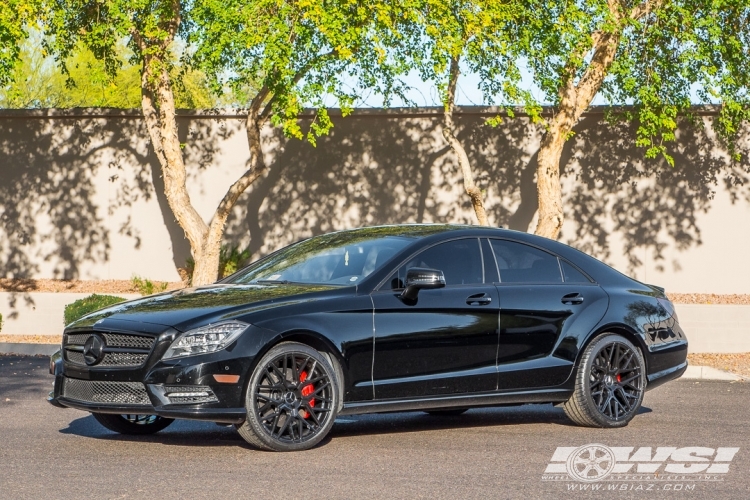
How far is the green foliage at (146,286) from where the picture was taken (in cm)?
2006

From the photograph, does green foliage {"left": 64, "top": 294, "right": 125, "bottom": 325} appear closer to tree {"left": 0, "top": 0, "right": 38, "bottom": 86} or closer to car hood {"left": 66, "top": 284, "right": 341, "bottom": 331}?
tree {"left": 0, "top": 0, "right": 38, "bottom": 86}

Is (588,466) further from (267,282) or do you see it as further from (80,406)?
(80,406)

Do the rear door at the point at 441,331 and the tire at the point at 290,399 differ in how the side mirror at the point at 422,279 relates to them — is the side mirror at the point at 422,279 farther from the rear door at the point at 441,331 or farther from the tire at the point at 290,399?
the tire at the point at 290,399

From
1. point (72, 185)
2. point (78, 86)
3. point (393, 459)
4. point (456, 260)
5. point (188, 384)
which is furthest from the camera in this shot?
point (78, 86)

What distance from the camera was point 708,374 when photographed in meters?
14.0

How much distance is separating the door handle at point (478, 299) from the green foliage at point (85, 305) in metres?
9.84

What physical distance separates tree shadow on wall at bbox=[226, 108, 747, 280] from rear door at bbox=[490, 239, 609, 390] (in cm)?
1156

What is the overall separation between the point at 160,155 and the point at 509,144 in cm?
617

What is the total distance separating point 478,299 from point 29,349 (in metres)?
9.38

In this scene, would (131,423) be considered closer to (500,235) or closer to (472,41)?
(500,235)

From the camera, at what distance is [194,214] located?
19.1m

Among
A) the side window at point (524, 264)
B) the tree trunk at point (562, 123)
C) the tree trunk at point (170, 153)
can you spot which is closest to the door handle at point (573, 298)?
the side window at point (524, 264)

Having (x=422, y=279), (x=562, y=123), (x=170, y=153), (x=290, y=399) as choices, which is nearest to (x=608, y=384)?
(x=422, y=279)

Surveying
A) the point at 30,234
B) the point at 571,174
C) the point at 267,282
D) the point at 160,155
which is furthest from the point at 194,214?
the point at 267,282
